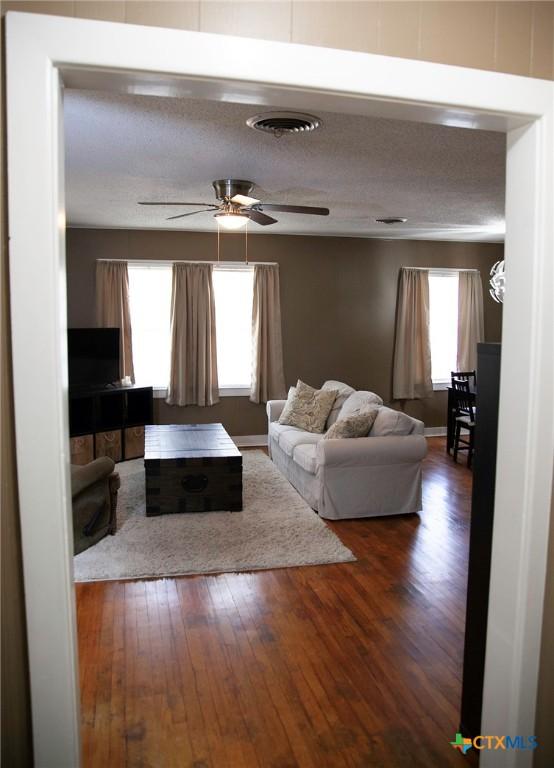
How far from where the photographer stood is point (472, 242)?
866 centimetres

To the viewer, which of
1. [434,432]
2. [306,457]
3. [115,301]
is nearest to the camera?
[306,457]

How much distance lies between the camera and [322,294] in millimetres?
8156

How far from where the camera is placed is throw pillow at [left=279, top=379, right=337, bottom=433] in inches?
254

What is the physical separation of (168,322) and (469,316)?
13.3ft

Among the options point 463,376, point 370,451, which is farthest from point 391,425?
point 463,376

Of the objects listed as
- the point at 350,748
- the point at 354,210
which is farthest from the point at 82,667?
the point at 354,210

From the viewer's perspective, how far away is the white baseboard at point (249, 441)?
802 cm

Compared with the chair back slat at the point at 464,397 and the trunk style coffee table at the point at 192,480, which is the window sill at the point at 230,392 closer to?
the trunk style coffee table at the point at 192,480

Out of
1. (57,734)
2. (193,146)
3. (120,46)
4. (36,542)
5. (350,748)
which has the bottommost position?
(350,748)

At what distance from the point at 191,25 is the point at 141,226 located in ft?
19.9

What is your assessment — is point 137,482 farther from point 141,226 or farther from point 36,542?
point 36,542

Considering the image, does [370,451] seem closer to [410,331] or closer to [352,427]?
[352,427]

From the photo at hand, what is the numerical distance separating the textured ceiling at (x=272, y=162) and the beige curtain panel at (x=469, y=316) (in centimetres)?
213

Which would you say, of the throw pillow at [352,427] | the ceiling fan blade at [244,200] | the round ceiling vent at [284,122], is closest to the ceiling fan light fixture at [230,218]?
the ceiling fan blade at [244,200]
